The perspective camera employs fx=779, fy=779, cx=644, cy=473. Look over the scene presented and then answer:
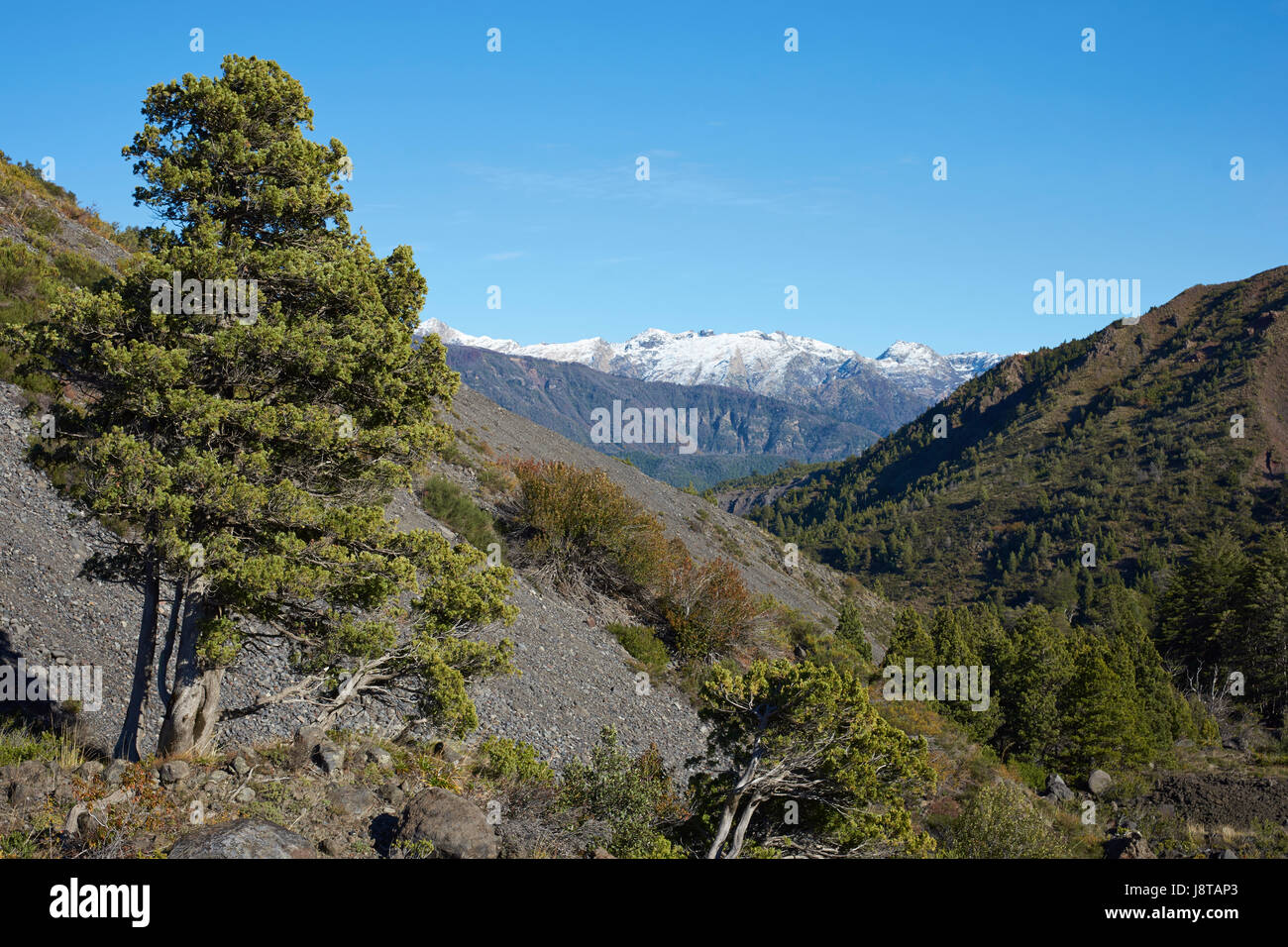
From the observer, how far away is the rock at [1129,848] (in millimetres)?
15507

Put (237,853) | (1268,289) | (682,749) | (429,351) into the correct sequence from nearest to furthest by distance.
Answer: (237,853), (429,351), (682,749), (1268,289)

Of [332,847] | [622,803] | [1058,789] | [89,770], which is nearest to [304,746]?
[89,770]

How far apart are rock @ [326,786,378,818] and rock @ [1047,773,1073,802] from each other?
1030 inches

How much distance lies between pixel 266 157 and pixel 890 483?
160 m

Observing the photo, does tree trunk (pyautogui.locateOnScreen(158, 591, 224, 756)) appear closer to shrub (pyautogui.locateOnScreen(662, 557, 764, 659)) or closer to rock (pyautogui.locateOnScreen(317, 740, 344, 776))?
rock (pyautogui.locateOnScreen(317, 740, 344, 776))

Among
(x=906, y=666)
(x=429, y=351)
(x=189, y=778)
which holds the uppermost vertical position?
(x=429, y=351)

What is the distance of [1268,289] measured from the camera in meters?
136

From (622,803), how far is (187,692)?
509 cm

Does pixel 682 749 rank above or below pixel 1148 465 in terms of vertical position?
below

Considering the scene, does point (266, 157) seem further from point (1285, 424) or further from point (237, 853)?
point (1285, 424)

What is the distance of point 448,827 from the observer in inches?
285

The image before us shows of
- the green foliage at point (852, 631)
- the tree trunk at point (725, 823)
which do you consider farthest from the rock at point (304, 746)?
the green foliage at point (852, 631)

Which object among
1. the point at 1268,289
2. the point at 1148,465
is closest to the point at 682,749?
the point at 1148,465

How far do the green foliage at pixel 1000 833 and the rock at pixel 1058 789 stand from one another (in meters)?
13.2
